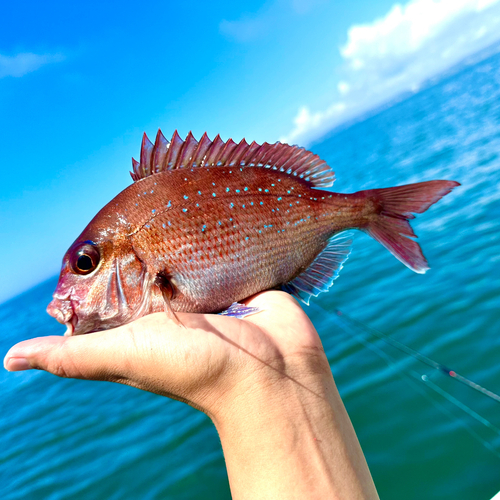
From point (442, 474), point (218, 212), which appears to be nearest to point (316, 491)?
point (218, 212)

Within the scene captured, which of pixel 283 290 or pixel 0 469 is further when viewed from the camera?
pixel 0 469

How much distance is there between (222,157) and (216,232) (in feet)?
2.25

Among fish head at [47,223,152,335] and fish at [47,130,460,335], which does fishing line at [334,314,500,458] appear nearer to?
fish at [47,130,460,335]

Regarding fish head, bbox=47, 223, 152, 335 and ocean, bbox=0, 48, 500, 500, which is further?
ocean, bbox=0, 48, 500, 500

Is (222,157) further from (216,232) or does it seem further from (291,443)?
(291,443)

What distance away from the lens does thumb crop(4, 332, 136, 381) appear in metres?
2.25

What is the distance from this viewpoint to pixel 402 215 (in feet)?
10.4

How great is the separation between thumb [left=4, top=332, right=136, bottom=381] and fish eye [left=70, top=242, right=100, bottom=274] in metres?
0.52

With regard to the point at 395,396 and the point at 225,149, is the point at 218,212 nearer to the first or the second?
the point at 225,149

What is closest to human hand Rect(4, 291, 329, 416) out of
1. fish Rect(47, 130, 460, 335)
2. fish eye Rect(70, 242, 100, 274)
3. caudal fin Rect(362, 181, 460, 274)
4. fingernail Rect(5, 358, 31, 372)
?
fingernail Rect(5, 358, 31, 372)

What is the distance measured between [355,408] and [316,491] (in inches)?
175

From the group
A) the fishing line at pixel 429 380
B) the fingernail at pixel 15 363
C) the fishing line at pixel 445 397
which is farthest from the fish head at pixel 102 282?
the fishing line at pixel 445 397

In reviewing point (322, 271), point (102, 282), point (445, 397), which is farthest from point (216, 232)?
point (445, 397)

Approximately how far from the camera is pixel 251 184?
3061mm
